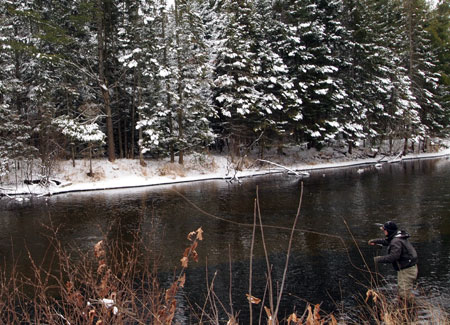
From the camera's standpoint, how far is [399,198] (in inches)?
641

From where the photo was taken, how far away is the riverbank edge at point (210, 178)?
19.8 metres

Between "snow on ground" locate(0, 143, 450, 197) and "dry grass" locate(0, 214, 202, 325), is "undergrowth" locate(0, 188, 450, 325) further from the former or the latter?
"snow on ground" locate(0, 143, 450, 197)

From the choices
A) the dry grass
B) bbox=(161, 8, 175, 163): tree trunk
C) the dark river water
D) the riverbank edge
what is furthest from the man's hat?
bbox=(161, 8, 175, 163): tree trunk

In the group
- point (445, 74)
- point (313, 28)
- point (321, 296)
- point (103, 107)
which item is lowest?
point (321, 296)

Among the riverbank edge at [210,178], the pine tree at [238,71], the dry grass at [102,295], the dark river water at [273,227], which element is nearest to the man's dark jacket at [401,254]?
the dark river water at [273,227]

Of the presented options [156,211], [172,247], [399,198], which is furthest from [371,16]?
[172,247]

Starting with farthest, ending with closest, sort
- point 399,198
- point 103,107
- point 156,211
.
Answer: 1. point 103,107
2. point 399,198
3. point 156,211

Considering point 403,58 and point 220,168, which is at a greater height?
point 403,58

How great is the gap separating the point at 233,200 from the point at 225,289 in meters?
9.40

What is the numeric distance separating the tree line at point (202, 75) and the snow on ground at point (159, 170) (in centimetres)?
113

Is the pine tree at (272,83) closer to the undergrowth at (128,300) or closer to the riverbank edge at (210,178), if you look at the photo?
the riverbank edge at (210,178)

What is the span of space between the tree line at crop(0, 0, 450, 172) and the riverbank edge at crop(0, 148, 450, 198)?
2008mm

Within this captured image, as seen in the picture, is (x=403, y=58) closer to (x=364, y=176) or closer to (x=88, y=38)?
(x=364, y=176)

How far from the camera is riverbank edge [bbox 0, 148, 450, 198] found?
778 inches
